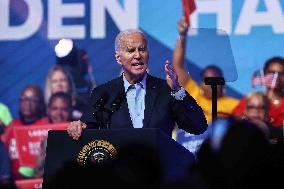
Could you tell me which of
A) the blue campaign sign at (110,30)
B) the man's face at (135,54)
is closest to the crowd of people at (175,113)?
the man's face at (135,54)

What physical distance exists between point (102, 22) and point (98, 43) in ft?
0.72

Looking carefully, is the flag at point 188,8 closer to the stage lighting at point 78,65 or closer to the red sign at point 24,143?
the stage lighting at point 78,65

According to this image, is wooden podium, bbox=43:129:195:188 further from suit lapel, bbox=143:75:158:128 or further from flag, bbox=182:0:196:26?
flag, bbox=182:0:196:26

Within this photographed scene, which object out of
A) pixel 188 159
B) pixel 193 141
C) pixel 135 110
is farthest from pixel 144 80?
pixel 193 141

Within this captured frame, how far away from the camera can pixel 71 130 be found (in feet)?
8.61

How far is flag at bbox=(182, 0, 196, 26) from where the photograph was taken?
5.64m

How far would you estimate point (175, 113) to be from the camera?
3.15 meters

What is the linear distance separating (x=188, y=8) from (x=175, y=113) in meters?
2.64

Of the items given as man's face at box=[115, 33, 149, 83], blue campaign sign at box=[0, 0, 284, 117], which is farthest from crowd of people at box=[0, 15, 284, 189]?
blue campaign sign at box=[0, 0, 284, 117]

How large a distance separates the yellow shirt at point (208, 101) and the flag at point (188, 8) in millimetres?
586

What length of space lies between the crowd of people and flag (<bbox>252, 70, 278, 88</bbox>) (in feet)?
0.09

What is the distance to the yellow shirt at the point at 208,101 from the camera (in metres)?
5.41

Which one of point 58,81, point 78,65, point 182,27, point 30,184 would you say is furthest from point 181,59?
point 30,184

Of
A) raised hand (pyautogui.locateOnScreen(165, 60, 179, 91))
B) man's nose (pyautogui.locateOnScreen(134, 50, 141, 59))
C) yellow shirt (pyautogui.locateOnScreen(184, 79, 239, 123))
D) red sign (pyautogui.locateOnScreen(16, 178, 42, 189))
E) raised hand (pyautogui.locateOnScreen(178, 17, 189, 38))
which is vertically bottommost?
red sign (pyautogui.locateOnScreen(16, 178, 42, 189))
